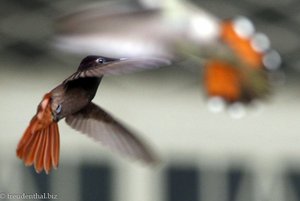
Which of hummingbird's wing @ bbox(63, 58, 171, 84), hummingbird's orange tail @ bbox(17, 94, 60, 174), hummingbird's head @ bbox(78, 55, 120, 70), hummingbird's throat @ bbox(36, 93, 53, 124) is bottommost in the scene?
hummingbird's orange tail @ bbox(17, 94, 60, 174)

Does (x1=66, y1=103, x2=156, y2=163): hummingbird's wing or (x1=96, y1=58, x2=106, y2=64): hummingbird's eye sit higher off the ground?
(x1=96, y1=58, x2=106, y2=64): hummingbird's eye

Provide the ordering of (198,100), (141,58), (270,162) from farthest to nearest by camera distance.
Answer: (270,162), (198,100), (141,58)

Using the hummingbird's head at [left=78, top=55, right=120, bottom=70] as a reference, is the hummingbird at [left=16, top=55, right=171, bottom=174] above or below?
below

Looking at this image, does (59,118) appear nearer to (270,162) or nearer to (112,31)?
(112,31)

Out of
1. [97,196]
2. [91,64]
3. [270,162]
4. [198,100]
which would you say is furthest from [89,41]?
[270,162]

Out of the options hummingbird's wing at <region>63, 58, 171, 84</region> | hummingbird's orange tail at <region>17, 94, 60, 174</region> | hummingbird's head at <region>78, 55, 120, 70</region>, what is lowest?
hummingbird's orange tail at <region>17, 94, 60, 174</region>

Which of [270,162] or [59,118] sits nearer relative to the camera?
[59,118]
